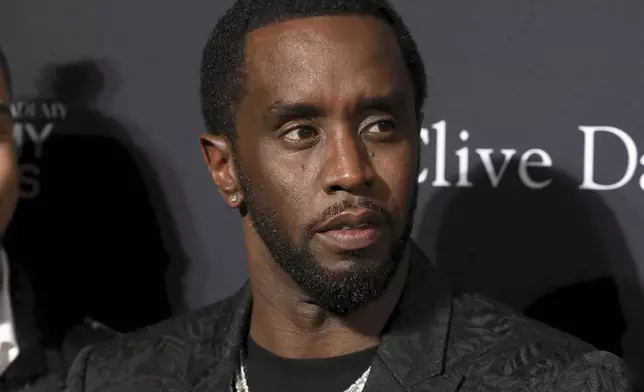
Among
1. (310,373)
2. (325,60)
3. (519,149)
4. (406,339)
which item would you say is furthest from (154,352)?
(519,149)

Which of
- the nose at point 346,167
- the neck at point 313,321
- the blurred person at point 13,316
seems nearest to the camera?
the nose at point 346,167

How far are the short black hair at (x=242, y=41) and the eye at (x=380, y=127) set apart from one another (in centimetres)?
8

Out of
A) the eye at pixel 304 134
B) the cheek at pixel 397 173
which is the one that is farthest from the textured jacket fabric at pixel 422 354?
the eye at pixel 304 134

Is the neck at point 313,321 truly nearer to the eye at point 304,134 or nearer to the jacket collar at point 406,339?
the jacket collar at point 406,339

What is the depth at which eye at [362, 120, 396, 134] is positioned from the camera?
1111 millimetres

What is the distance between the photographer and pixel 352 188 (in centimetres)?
107

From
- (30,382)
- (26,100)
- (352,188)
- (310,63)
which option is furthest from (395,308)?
(26,100)

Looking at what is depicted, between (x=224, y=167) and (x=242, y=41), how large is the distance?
0.16 meters

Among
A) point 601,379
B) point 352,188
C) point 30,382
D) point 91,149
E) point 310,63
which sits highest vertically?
point 310,63

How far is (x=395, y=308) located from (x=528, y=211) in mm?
395

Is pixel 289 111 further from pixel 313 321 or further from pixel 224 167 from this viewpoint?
pixel 313 321

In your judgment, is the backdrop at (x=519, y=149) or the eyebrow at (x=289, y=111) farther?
the backdrop at (x=519, y=149)

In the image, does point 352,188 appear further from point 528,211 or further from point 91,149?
point 91,149

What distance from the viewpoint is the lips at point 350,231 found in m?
1.08
